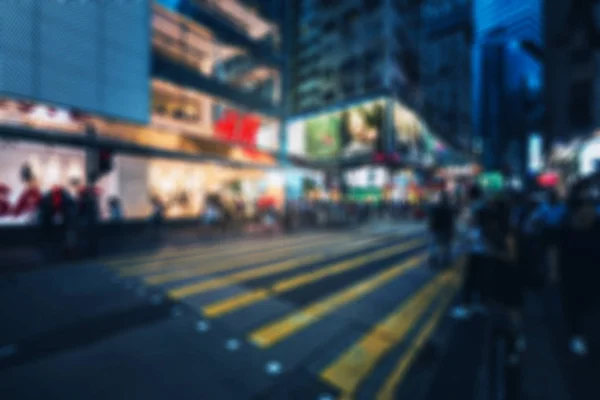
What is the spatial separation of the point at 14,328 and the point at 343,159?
29.4 meters

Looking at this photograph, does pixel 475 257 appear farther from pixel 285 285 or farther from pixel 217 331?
pixel 217 331

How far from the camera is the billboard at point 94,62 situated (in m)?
9.33

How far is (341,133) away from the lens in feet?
104

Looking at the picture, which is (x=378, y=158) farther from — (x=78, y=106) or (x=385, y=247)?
(x=78, y=106)

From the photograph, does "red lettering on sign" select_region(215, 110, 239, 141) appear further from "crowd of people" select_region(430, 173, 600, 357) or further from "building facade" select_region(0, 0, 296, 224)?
"crowd of people" select_region(430, 173, 600, 357)

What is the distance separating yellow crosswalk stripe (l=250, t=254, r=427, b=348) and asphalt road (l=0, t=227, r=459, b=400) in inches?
0.9

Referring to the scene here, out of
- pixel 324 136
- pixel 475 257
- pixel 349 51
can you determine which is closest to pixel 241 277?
pixel 475 257

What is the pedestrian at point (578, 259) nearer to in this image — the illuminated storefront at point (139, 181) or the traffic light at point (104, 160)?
the traffic light at point (104, 160)

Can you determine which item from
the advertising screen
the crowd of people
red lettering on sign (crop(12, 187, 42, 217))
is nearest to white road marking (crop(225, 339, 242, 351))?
the crowd of people

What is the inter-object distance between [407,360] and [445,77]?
51538 millimetres

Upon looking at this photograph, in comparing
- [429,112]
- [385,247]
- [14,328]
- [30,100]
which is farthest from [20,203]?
[429,112]

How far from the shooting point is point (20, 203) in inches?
413

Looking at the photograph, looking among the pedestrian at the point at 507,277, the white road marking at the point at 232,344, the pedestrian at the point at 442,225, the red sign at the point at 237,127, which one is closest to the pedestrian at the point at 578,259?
the pedestrian at the point at 507,277

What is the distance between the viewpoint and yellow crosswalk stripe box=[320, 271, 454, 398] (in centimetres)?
284
